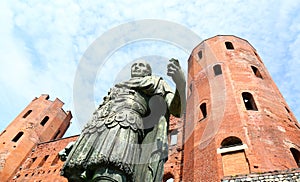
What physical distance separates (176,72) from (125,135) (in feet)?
2.77

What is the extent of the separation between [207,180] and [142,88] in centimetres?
851

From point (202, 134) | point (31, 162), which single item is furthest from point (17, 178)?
point (202, 134)

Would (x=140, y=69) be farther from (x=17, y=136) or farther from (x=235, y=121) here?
(x=17, y=136)

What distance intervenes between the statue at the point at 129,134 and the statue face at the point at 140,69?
1cm

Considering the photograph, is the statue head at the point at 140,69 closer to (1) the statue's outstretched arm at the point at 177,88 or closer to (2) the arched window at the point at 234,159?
(1) the statue's outstretched arm at the point at 177,88

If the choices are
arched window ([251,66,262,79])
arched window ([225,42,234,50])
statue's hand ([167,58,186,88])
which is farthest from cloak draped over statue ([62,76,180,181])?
arched window ([225,42,234,50])

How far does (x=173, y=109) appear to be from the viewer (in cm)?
286

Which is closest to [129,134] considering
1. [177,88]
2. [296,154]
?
[177,88]

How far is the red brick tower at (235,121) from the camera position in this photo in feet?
35.1

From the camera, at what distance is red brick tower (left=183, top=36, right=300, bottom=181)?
10711 millimetres

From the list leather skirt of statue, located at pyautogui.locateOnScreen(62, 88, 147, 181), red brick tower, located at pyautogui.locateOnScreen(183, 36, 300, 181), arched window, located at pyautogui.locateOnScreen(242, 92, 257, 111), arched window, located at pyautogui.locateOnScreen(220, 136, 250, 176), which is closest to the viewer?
leather skirt of statue, located at pyautogui.locateOnScreen(62, 88, 147, 181)

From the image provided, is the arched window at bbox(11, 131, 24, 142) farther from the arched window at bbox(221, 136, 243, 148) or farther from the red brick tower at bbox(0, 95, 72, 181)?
the arched window at bbox(221, 136, 243, 148)

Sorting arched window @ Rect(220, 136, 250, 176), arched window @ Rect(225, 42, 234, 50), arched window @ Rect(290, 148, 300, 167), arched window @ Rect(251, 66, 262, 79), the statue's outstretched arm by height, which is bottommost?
the statue's outstretched arm

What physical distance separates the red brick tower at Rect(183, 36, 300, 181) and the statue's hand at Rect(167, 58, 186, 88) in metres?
8.39
